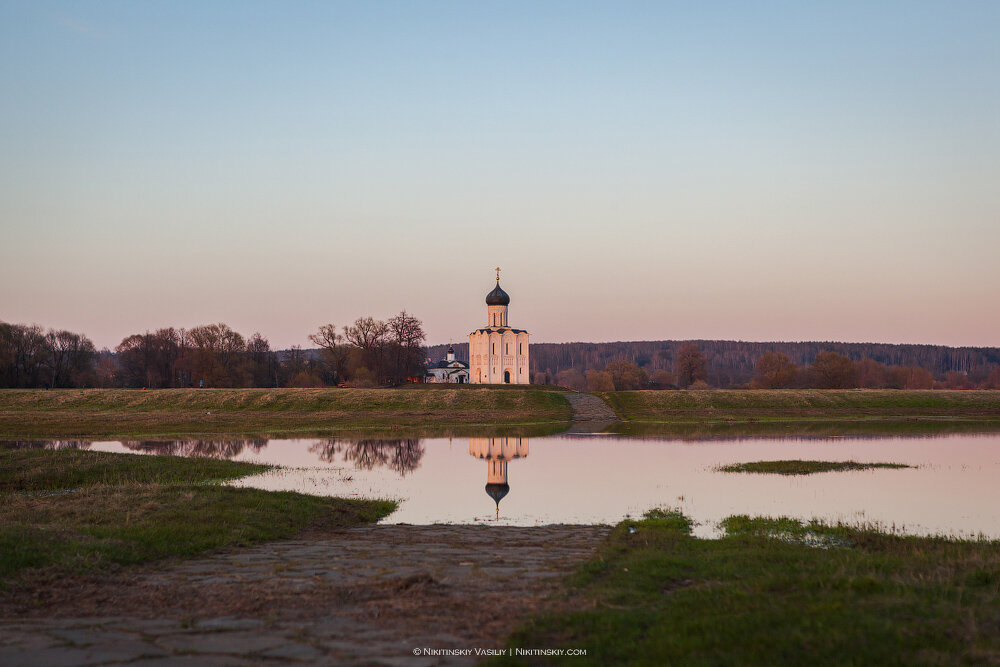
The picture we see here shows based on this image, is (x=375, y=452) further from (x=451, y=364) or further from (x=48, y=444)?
(x=451, y=364)

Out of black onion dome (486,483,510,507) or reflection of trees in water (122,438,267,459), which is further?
reflection of trees in water (122,438,267,459)

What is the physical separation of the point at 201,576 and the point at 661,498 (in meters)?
12.9

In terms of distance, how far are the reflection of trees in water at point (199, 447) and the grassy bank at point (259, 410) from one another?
5.31m

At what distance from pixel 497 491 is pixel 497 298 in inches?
2804

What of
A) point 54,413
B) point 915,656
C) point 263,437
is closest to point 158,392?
point 54,413

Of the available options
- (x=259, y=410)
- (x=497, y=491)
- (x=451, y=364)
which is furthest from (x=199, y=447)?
(x=451, y=364)

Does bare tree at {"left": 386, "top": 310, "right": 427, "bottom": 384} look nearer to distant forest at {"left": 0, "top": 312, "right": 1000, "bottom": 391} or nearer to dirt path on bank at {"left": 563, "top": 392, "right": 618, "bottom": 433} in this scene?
distant forest at {"left": 0, "top": 312, "right": 1000, "bottom": 391}

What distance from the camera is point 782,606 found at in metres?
8.44

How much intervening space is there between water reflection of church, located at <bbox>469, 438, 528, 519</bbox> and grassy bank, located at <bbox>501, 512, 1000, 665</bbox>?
742cm

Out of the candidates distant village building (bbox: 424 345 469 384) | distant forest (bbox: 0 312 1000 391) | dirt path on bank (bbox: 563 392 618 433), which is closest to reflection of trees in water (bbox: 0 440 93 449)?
dirt path on bank (bbox: 563 392 618 433)

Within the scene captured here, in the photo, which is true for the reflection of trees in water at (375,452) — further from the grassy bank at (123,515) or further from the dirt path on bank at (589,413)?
the dirt path on bank at (589,413)

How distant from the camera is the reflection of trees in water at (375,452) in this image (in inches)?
1192

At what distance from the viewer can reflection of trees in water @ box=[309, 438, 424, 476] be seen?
30275 millimetres

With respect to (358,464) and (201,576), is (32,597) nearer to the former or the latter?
(201,576)
